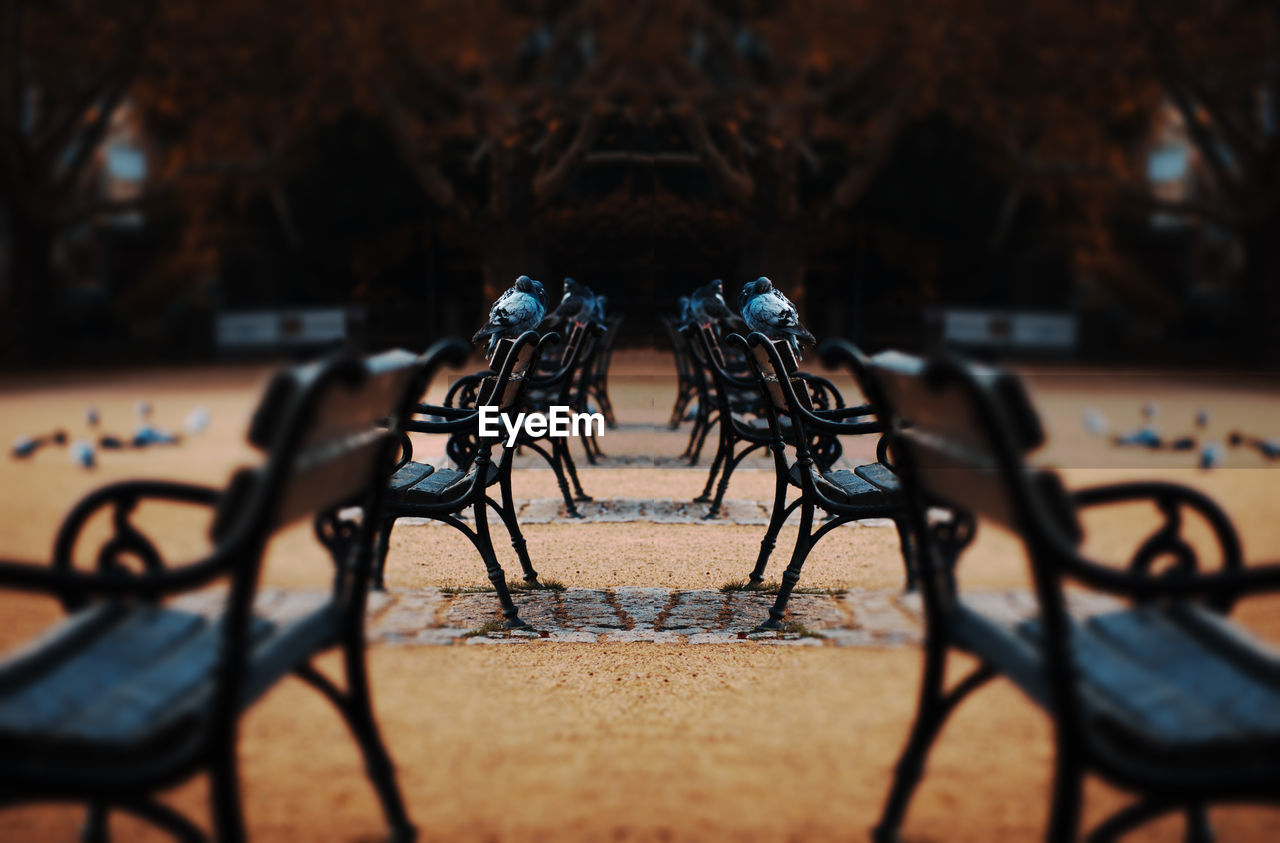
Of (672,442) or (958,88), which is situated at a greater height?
(958,88)

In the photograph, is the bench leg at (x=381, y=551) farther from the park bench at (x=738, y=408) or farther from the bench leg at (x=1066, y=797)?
the bench leg at (x=1066, y=797)

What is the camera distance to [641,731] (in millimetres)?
3166

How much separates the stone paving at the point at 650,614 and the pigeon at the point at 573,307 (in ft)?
7.41

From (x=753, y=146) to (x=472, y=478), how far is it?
32.1 feet

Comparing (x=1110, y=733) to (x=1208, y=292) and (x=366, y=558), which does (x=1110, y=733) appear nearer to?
(x=366, y=558)

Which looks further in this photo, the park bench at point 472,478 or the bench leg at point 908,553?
the bench leg at point 908,553

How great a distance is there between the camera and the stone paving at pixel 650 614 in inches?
159

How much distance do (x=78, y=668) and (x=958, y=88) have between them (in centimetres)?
2088

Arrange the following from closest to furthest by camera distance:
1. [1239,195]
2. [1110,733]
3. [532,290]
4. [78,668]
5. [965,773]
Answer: [1110,733] → [78,668] → [965,773] → [532,290] → [1239,195]

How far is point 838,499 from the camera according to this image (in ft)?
13.3

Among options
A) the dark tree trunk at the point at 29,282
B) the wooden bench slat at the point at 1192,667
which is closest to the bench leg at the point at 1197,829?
the wooden bench slat at the point at 1192,667

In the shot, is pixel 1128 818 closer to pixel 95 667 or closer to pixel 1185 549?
pixel 1185 549

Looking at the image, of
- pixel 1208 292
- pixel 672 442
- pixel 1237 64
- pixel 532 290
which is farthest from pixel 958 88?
pixel 532 290

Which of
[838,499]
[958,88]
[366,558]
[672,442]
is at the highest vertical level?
[958,88]
